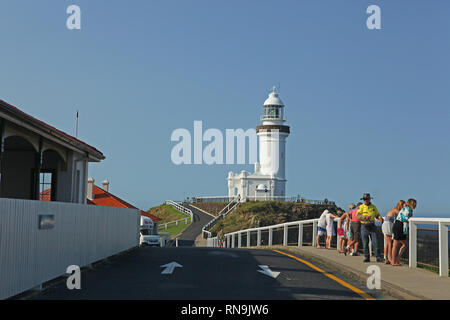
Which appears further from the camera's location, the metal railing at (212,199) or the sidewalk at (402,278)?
the metal railing at (212,199)

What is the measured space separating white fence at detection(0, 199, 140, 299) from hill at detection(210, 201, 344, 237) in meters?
62.4

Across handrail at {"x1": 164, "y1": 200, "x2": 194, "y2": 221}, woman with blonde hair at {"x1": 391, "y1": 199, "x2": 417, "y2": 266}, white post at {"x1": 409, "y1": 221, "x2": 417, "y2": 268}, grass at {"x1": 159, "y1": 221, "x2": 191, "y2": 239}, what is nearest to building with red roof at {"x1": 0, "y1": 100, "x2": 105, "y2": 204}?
woman with blonde hair at {"x1": 391, "y1": 199, "x2": 417, "y2": 266}

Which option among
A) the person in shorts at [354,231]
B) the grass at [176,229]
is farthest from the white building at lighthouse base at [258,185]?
the person in shorts at [354,231]

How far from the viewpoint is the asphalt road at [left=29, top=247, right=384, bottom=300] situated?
34.6ft

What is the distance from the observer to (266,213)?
9125 centimetres

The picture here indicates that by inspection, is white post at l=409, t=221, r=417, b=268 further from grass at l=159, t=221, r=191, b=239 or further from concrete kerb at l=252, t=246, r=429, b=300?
grass at l=159, t=221, r=191, b=239

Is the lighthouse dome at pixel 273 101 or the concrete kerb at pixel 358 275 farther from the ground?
the lighthouse dome at pixel 273 101

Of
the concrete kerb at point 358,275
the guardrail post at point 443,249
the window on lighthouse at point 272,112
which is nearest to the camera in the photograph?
the concrete kerb at point 358,275

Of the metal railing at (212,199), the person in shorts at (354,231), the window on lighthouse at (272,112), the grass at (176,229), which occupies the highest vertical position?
the window on lighthouse at (272,112)

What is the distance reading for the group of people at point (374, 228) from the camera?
15430 mm

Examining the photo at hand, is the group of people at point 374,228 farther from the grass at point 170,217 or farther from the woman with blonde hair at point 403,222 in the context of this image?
the grass at point 170,217

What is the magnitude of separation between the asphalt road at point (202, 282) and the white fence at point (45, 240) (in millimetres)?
→ 394

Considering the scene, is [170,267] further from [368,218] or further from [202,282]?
[368,218]
